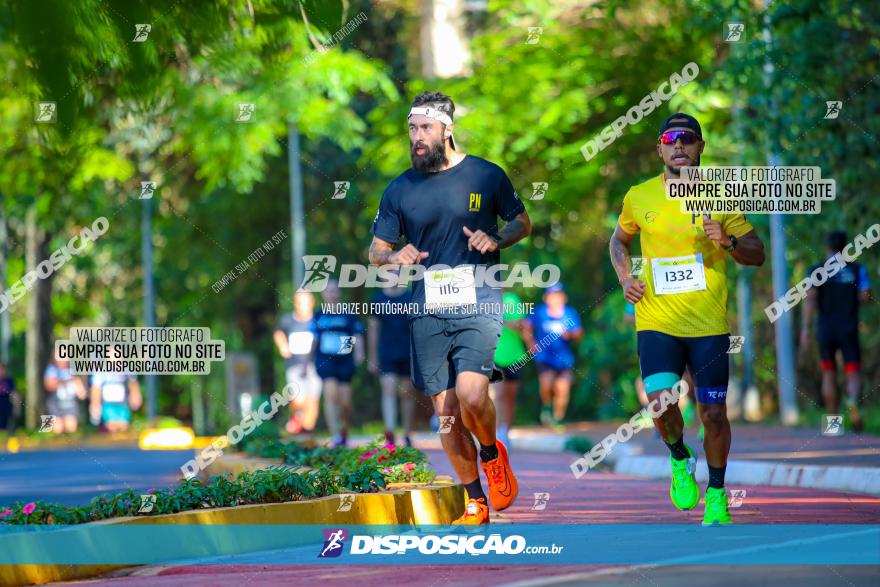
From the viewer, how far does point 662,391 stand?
8.88m

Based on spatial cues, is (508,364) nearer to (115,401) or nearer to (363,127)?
(363,127)

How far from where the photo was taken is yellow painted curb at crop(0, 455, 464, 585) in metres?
8.18

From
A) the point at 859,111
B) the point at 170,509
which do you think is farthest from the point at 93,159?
the point at 170,509

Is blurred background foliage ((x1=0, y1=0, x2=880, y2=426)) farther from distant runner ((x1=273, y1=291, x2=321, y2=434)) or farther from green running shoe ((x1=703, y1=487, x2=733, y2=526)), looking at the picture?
distant runner ((x1=273, y1=291, x2=321, y2=434))

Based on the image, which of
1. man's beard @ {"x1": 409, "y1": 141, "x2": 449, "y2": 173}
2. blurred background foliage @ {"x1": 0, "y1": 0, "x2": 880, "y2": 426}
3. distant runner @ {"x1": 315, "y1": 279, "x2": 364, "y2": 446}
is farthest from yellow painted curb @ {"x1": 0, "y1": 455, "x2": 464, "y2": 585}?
distant runner @ {"x1": 315, "y1": 279, "x2": 364, "y2": 446}

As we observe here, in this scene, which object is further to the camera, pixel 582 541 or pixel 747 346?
pixel 747 346

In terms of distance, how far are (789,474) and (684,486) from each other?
12.6 feet

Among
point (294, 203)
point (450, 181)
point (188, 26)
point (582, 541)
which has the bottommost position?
point (582, 541)

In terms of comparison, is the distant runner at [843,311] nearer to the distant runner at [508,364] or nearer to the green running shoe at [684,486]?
the distant runner at [508,364]

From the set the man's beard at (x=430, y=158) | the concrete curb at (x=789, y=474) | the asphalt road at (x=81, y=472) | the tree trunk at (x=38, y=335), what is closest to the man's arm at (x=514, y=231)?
the man's beard at (x=430, y=158)

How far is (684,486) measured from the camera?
358 inches

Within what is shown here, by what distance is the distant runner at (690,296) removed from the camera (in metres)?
8.83

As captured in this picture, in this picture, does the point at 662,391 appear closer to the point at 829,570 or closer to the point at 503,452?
the point at 503,452

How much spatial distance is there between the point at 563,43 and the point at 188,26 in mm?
20885
